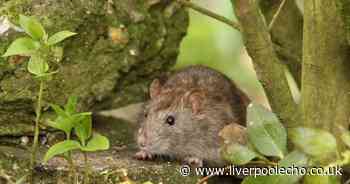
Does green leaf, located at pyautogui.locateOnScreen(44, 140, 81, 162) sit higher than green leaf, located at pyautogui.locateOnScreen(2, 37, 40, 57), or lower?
lower

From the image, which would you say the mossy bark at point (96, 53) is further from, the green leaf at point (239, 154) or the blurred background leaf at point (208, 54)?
the green leaf at point (239, 154)

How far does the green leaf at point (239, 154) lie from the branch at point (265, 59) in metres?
0.42

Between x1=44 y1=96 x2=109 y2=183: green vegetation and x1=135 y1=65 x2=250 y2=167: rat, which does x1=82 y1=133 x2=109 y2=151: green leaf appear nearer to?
x1=44 y1=96 x2=109 y2=183: green vegetation

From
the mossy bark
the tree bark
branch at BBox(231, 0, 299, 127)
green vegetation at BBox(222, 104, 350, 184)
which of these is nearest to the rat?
the mossy bark

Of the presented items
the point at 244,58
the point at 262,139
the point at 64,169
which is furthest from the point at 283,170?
the point at 244,58

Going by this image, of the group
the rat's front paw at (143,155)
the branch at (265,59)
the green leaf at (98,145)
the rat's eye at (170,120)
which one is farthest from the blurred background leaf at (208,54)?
the green leaf at (98,145)

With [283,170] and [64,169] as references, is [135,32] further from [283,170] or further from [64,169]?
[283,170]

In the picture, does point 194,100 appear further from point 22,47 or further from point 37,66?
point 22,47

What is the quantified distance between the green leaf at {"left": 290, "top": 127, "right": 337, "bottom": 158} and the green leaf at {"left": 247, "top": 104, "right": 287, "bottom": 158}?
22cm

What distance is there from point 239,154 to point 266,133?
0.13 meters

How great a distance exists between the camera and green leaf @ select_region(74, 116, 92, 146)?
319cm

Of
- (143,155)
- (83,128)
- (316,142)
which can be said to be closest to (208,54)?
(143,155)

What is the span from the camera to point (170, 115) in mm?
4684

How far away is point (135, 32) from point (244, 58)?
297 centimetres
